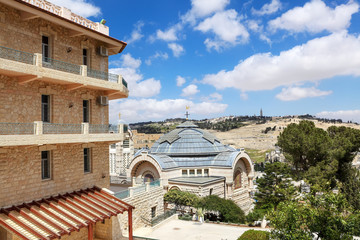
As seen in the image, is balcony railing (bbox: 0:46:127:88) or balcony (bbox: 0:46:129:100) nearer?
balcony (bbox: 0:46:129:100)

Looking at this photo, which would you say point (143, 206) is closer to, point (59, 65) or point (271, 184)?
point (59, 65)

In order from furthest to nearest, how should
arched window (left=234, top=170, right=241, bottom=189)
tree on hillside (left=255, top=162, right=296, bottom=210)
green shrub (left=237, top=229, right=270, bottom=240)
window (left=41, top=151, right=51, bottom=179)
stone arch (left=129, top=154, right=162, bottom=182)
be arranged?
1. arched window (left=234, top=170, right=241, bottom=189)
2. stone arch (left=129, top=154, right=162, bottom=182)
3. tree on hillside (left=255, top=162, right=296, bottom=210)
4. green shrub (left=237, top=229, right=270, bottom=240)
5. window (left=41, top=151, right=51, bottom=179)

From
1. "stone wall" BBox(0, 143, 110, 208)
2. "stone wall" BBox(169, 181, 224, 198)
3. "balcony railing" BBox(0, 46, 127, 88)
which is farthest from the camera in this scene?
"stone wall" BBox(169, 181, 224, 198)

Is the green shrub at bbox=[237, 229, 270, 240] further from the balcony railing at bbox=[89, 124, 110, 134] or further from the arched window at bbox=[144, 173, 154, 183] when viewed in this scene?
the arched window at bbox=[144, 173, 154, 183]

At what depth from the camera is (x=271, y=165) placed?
28891 millimetres

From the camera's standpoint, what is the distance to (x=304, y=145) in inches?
A: 1396

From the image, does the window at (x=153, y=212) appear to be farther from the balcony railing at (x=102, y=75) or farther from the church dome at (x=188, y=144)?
the balcony railing at (x=102, y=75)

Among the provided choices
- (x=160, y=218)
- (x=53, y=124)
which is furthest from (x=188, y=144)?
(x=53, y=124)

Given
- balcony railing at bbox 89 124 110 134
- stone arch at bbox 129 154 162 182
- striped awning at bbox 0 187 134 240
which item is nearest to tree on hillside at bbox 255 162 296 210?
stone arch at bbox 129 154 162 182

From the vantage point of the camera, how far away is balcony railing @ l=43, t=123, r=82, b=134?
13805 mm

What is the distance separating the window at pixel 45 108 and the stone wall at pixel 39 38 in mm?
2185

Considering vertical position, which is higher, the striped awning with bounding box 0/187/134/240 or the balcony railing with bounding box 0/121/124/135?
the balcony railing with bounding box 0/121/124/135

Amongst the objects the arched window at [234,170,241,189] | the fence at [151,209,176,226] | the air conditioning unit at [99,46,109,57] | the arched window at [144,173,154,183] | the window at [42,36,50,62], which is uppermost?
the air conditioning unit at [99,46,109,57]

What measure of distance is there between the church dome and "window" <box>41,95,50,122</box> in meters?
23.2
